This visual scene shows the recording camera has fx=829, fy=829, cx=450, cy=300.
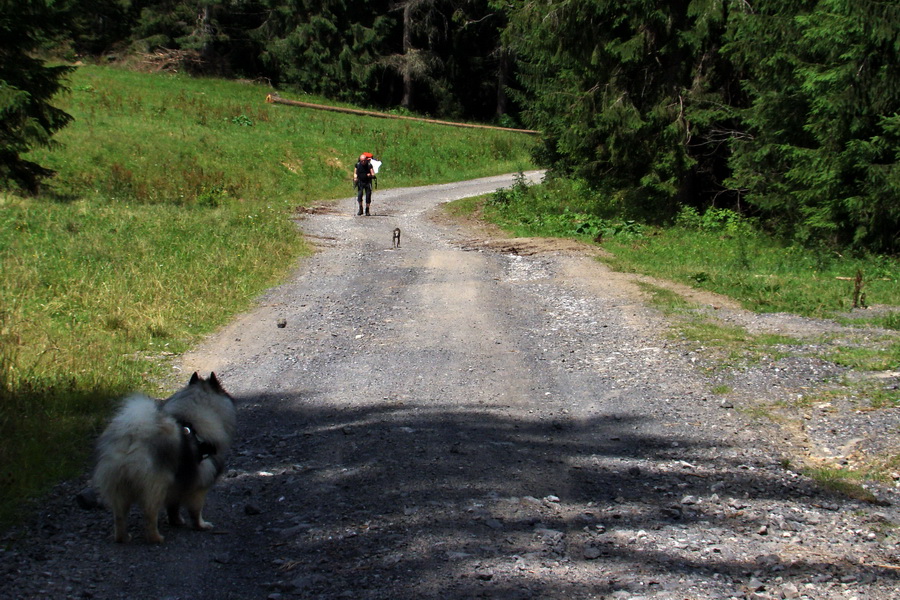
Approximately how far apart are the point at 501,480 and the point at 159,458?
2.43 m

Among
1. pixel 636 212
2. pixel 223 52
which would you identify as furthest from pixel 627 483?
pixel 223 52

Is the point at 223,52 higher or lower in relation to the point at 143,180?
higher

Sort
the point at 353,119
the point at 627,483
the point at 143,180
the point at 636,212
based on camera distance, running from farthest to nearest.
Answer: the point at 353,119 < the point at 143,180 < the point at 636,212 < the point at 627,483

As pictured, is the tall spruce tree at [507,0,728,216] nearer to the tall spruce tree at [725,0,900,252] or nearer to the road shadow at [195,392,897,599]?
the tall spruce tree at [725,0,900,252]

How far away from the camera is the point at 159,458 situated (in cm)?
480

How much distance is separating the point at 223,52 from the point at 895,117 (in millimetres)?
55394

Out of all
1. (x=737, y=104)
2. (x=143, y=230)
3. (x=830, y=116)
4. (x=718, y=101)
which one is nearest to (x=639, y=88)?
(x=718, y=101)

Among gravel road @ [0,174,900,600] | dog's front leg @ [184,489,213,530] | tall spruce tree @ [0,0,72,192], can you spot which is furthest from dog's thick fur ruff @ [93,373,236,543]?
tall spruce tree @ [0,0,72,192]

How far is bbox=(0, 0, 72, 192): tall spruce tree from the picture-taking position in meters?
18.5

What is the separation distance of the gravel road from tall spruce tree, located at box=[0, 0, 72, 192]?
33.6ft

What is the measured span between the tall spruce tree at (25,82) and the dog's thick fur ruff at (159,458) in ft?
52.1

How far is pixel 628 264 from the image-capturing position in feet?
56.9

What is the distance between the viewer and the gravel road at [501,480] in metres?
4.60

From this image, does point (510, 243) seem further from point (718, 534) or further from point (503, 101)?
point (503, 101)
